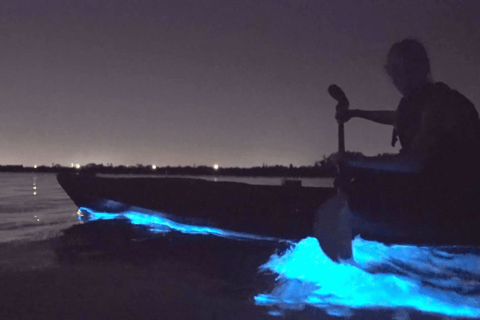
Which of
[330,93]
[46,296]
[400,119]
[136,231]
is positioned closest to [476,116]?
[400,119]

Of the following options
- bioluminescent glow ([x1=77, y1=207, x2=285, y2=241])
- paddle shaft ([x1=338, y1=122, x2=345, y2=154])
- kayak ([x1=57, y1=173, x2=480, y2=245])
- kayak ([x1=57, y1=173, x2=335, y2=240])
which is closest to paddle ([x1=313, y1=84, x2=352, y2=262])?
kayak ([x1=57, y1=173, x2=480, y2=245])

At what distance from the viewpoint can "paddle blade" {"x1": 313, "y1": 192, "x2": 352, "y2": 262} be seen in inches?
156

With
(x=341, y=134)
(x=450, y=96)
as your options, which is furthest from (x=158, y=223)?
(x=450, y=96)

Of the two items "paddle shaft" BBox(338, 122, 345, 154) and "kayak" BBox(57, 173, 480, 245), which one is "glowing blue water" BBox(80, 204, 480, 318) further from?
"paddle shaft" BBox(338, 122, 345, 154)

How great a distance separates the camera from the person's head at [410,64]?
3.55m

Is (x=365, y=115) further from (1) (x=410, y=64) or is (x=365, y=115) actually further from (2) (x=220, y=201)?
(2) (x=220, y=201)

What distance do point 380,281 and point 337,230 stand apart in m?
0.65

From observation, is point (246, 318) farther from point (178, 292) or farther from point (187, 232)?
point (187, 232)

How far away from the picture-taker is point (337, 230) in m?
4.06

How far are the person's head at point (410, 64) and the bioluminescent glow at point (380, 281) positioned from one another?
1.75 metres

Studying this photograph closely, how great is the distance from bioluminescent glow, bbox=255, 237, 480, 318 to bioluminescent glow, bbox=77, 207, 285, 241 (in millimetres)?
1838

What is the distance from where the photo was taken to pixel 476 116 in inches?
127

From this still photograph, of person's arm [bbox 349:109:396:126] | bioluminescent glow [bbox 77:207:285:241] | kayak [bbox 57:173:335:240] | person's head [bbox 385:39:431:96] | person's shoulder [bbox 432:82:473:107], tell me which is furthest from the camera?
bioluminescent glow [bbox 77:207:285:241]

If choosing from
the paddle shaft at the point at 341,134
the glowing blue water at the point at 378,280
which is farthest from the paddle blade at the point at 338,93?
the glowing blue water at the point at 378,280
